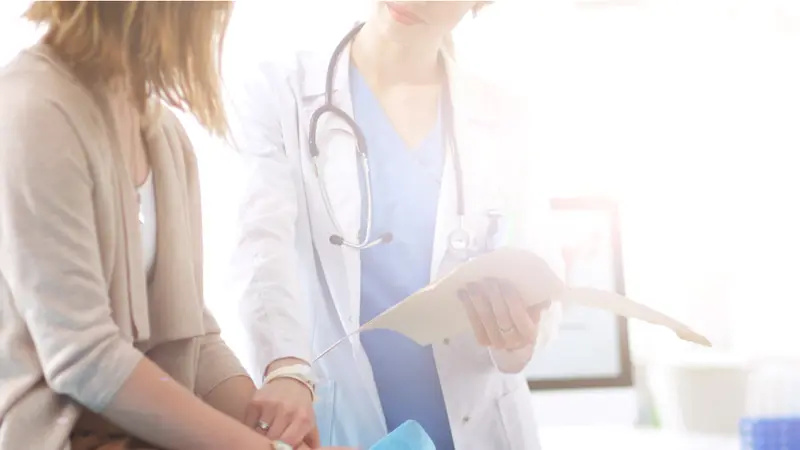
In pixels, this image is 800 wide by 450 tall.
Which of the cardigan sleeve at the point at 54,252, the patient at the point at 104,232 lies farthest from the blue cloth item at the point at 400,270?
the cardigan sleeve at the point at 54,252

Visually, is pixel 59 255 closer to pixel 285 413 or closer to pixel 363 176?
pixel 285 413

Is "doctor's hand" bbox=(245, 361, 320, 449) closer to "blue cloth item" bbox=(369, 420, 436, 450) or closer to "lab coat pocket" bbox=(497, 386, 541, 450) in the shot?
Result: "blue cloth item" bbox=(369, 420, 436, 450)

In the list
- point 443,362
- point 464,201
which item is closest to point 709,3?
point 464,201

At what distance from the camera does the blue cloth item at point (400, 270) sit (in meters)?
0.86

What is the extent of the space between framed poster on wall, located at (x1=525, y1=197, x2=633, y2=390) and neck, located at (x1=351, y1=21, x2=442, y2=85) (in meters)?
0.22

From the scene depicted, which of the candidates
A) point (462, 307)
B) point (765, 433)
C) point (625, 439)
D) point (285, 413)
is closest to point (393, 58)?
point (462, 307)

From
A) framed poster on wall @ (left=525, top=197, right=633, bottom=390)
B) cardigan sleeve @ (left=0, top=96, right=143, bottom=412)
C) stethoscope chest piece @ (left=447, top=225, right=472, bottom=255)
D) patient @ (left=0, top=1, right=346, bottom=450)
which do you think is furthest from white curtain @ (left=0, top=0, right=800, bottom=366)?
cardigan sleeve @ (left=0, top=96, right=143, bottom=412)

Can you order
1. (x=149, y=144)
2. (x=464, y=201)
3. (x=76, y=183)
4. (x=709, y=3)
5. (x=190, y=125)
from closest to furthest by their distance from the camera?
1. (x=76, y=183)
2. (x=149, y=144)
3. (x=190, y=125)
4. (x=464, y=201)
5. (x=709, y=3)

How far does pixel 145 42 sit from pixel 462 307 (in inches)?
15.2

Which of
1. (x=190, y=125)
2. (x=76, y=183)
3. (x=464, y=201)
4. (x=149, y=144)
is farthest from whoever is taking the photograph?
(x=464, y=201)

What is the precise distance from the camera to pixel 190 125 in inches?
30.3

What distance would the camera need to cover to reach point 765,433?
1030mm

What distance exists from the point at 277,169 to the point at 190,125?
4.6 inches

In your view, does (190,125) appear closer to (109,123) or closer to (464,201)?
(109,123)
